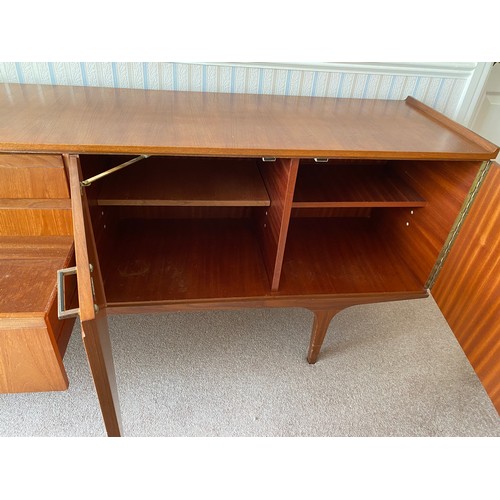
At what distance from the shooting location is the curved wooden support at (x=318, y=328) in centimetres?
96

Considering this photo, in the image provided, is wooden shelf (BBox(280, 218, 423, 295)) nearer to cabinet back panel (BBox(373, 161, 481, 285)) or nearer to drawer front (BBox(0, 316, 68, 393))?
cabinet back panel (BBox(373, 161, 481, 285))

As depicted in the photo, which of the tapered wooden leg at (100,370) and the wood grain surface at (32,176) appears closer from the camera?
the tapered wooden leg at (100,370)

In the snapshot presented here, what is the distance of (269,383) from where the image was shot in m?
1.02

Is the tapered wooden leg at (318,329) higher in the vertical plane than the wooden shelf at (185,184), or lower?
lower

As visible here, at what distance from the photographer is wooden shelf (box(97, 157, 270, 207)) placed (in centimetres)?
80

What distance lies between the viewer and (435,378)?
1.08 metres

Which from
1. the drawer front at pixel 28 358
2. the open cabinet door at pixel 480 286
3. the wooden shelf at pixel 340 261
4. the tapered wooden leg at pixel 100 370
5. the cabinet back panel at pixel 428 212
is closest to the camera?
the tapered wooden leg at pixel 100 370

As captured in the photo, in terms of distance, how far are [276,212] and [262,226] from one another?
0.16 metres

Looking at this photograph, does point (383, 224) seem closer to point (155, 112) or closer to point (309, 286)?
point (309, 286)

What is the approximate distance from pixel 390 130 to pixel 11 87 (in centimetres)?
89

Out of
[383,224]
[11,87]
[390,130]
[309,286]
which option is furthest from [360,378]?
[11,87]

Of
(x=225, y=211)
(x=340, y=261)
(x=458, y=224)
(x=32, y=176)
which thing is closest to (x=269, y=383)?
(x=340, y=261)

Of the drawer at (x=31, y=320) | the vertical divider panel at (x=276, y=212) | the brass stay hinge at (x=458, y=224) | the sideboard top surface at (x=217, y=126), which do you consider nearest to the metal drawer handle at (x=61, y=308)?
the drawer at (x=31, y=320)

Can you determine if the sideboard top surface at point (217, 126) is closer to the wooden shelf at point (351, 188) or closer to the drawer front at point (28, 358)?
the wooden shelf at point (351, 188)
